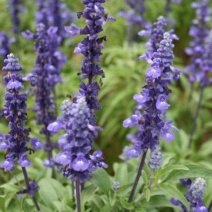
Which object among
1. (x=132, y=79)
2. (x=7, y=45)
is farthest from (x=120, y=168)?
(x=132, y=79)

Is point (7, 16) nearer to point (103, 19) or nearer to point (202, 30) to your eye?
point (202, 30)

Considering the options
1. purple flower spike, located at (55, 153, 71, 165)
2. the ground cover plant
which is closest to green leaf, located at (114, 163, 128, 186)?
the ground cover plant

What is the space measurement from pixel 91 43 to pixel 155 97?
81 centimetres

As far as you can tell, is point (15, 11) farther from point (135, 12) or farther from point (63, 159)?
point (63, 159)

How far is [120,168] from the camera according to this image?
5.42 meters

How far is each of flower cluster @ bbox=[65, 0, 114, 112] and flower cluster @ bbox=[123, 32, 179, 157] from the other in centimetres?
46

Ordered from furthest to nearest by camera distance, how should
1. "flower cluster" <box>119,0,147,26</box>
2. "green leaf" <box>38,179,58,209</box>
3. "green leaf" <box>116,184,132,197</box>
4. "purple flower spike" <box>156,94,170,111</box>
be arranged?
"flower cluster" <box>119,0,147,26</box>, "green leaf" <box>38,179,58,209</box>, "green leaf" <box>116,184,132,197</box>, "purple flower spike" <box>156,94,170,111</box>

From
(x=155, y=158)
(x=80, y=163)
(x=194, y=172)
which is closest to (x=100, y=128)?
(x=80, y=163)

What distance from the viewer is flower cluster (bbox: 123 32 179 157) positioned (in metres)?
3.71

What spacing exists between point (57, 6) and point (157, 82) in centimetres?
404

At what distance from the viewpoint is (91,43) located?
3.95 metres

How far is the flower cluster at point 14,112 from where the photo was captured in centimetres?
388

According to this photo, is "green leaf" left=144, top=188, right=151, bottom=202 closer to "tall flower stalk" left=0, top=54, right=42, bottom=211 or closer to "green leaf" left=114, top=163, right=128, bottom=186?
"green leaf" left=114, top=163, right=128, bottom=186

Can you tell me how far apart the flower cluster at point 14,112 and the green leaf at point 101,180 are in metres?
0.71
